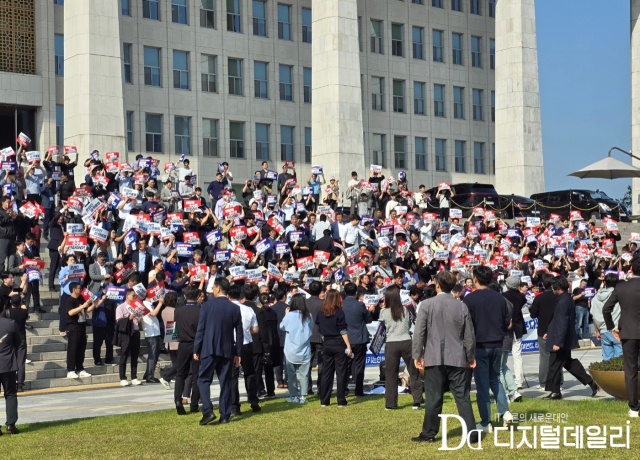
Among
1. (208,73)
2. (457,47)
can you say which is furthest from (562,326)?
(457,47)

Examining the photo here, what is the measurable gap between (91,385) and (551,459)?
36.0 feet

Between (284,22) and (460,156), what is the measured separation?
43.5ft

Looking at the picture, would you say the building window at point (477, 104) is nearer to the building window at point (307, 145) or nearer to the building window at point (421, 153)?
the building window at point (421, 153)

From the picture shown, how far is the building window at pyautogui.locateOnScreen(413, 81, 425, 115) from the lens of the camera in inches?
2210

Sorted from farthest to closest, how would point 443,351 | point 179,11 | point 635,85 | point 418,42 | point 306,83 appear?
1. point 418,42
2. point 635,85
3. point 306,83
4. point 179,11
5. point 443,351

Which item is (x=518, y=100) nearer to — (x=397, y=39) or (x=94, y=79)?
(x=397, y=39)

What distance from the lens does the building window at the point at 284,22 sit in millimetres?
50625

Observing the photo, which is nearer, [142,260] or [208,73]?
[142,260]

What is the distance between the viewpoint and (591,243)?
1224 inches

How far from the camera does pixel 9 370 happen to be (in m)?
13.6

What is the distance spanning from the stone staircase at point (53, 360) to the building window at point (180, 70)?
26316 mm

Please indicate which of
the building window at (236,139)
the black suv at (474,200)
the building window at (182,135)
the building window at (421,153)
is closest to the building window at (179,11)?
the building window at (182,135)

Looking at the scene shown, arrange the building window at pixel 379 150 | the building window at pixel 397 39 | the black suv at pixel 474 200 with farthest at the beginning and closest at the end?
1. the building window at pixel 397 39
2. the building window at pixel 379 150
3. the black suv at pixel 474 200

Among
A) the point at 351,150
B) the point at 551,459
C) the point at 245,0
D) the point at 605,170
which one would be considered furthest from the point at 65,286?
the point at 245,0
